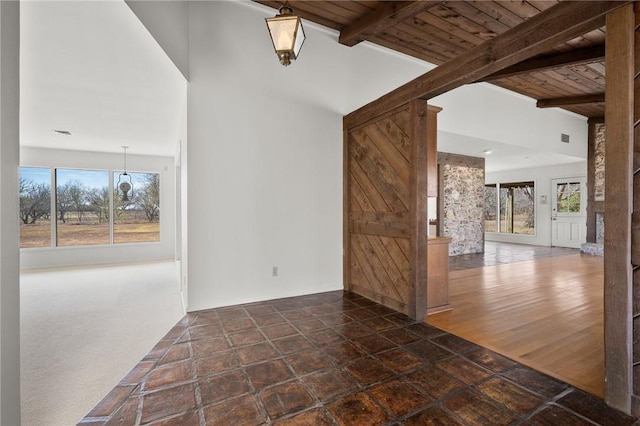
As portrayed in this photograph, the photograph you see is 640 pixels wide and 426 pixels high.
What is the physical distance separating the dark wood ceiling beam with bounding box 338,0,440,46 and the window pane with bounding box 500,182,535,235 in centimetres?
956

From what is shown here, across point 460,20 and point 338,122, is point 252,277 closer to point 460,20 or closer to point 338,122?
point 338,122

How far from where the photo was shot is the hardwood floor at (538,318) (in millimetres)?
2289

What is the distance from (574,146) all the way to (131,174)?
39.1 ft

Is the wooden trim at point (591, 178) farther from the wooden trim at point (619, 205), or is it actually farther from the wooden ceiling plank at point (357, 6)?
the wooden trim at point (619, 205)

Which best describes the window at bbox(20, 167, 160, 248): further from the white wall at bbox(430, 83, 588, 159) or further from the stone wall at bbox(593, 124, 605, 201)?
the stone wall at bbox(593, 124, 605, 201)

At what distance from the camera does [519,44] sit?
2131 millimetres

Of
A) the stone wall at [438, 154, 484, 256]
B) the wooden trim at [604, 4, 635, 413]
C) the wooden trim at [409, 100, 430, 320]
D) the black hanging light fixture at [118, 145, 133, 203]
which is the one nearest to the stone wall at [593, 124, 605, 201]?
the stone wall at [438, 154, 484, 256]

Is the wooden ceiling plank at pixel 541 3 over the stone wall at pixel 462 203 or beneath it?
over

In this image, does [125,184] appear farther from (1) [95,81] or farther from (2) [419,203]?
(2) [419,203]

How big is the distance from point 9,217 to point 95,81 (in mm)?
3202

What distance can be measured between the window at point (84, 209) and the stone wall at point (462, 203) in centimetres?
773

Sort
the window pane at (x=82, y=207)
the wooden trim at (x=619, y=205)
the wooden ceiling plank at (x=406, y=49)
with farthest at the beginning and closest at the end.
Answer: the window pane at (x=82, y=207) → the wooden ceiling plank at (x=406, y=49) → the wooden trim at (x=619, y=205)

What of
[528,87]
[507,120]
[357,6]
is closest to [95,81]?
[357,6]

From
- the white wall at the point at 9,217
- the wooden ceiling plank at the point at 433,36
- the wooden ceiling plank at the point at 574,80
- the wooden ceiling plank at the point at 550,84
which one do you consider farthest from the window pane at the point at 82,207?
the wooden ceiling plank at the point at 574,80
